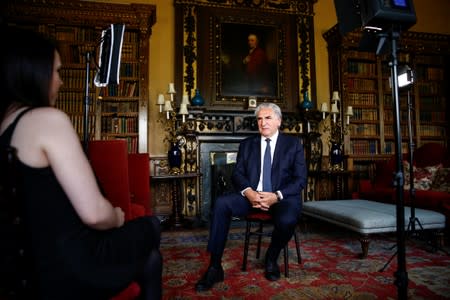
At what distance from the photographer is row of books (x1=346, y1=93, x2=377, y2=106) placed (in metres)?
5.06

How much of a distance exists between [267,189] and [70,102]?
10.3 ft

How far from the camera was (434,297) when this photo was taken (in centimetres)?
180

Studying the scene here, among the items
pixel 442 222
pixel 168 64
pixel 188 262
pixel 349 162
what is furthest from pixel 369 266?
pixel 168 64

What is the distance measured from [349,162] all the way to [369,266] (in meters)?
2.66

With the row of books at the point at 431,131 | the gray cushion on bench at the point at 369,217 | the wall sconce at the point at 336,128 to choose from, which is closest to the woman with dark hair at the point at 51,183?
the gray cushion on bench at the point at 369,217

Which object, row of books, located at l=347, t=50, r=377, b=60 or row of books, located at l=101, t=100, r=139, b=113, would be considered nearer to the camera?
row of books, located at l=101, t=100, r=139, b=113

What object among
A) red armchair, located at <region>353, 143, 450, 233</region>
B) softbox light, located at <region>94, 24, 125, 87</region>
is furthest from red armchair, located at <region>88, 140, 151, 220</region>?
red armchair, located at <region>353, 143, 450, 233</region>

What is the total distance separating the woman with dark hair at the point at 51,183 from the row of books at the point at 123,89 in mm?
3723

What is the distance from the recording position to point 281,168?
2.53 m

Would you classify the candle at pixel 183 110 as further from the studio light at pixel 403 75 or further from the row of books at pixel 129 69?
the studio light at pixel 403 75

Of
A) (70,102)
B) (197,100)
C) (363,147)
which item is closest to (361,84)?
(363,147)

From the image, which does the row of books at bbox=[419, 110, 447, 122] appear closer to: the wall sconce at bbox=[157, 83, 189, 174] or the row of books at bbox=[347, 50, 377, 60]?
the row of books at bbox=[347, 50, 377, 60]

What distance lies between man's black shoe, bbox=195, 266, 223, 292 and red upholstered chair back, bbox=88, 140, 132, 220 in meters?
0.71

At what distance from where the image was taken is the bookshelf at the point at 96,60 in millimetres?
4230
